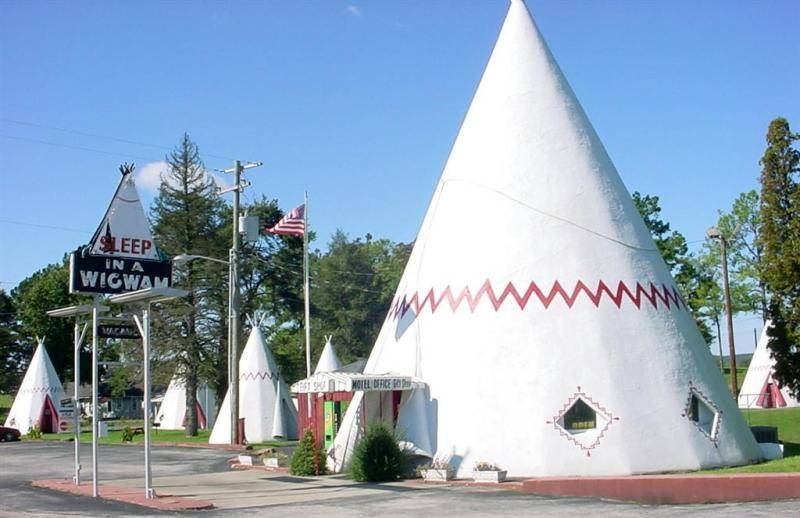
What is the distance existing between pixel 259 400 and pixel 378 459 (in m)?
19.4

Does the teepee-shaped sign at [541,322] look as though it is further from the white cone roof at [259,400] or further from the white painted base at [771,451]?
the white cone roof at [259,400]

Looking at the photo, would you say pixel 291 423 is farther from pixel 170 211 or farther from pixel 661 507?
pixel 661 507

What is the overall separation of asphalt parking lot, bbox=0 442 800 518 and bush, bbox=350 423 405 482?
0.48 m

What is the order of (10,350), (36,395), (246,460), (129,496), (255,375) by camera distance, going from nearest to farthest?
1. (129,496)
2. (246,460)
3. (255,375)
4. (36,395)
5. (10,350)

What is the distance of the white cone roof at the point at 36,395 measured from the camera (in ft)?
152

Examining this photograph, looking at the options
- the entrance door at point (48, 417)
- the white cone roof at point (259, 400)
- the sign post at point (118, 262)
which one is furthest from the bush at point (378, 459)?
the entrance door at point (48, 417)

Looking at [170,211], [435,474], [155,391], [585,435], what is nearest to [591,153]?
[585,435]

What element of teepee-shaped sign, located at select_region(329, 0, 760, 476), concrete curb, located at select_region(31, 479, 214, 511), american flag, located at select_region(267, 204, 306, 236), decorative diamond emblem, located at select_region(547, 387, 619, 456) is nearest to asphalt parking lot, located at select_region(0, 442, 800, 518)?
concrete curb, located at select_region(31, 479, 214, 511)

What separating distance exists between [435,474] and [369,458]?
1.31 metres

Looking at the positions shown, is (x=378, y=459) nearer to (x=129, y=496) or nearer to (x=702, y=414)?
(x=129, y=496)

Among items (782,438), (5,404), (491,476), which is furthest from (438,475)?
(5,404)

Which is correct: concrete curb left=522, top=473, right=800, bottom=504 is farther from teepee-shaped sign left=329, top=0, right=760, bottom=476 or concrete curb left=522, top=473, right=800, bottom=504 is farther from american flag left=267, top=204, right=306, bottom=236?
american flag left=267, top=204, right=306, bottom=236

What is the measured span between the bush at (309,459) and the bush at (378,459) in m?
1.81

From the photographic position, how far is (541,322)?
54.5ft
